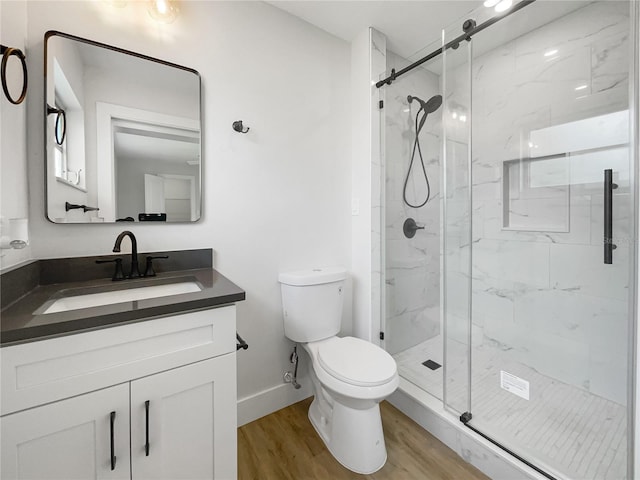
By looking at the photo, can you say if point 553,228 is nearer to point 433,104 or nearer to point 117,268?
point 433,104

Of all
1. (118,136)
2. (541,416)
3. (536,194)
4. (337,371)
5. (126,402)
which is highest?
(118,136)

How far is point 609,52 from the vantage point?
158cm

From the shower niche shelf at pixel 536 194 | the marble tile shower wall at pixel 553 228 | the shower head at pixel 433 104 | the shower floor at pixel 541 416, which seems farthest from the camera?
the shower head at pixel 433 104

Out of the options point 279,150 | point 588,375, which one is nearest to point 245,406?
point 279,150

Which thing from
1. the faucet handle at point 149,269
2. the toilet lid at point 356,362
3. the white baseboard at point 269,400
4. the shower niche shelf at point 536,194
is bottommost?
the white baseboard at point 269,400

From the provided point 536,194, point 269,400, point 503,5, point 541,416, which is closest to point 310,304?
point 269,400

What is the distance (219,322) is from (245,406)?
36.7 inches

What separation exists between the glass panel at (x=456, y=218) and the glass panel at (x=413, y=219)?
145 mm

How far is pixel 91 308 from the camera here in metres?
0.84

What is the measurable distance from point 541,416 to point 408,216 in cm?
140

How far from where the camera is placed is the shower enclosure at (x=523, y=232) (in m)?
1.51

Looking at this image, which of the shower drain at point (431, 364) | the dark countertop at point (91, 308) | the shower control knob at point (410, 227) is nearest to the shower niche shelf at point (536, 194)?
the shower control knob at point (410, 227)

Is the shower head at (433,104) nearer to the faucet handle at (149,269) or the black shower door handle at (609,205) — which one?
the black shower door handle at (609,205)

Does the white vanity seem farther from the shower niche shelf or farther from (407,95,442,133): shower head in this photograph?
the shower niche shelf
